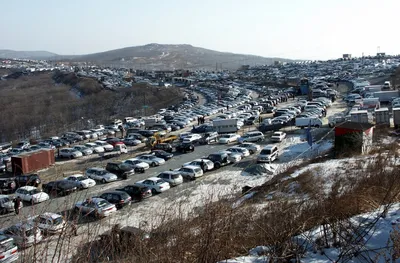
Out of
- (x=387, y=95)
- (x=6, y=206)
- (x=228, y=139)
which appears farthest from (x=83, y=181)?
(x=387, y=95)

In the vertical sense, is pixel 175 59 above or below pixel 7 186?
above

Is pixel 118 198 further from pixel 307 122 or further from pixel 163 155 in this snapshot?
pixel 307 122

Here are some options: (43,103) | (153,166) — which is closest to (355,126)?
(153,166)

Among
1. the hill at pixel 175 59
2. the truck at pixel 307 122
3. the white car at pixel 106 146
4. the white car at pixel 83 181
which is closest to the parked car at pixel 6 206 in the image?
the white car at pixel 83 181

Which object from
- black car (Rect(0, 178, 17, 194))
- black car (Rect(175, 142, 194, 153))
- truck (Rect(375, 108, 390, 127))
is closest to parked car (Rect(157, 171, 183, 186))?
black car (Rect(175, 142, 194, 153))

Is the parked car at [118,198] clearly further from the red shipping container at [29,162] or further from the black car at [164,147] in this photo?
the black car at [164,147]

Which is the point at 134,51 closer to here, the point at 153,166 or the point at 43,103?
the point at 43,103
